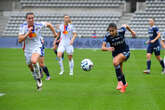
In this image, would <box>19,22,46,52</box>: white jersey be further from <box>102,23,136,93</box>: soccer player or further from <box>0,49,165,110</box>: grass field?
<box>102,23,136,93</box>: soccer player

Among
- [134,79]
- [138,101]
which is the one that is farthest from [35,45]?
[134,79]

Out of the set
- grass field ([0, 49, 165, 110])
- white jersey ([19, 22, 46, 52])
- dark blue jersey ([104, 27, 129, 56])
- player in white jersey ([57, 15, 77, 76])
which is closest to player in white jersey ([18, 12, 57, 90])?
white jersey ([19, 22, 46, 52])

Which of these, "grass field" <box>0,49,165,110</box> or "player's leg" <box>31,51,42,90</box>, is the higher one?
"player's leg" <box>31,51,42,90</box>

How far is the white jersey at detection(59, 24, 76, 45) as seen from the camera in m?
13.3

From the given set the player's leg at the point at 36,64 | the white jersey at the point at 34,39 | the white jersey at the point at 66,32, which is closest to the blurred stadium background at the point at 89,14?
the white jersey at the point at 66,32

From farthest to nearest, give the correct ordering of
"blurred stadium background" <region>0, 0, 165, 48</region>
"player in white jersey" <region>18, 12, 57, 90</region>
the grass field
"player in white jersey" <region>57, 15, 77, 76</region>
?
"blurred stadium background" <region>0, 0, 165, 48</region>, "player in white jersey" <region>57, 15, 77, 76</region>, "player in white jersey" <region>18, 12, 57, 90</region>, the grass field

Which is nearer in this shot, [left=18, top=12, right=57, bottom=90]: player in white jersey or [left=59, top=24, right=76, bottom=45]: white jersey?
[left=18, top=12, right=57, bottom=90]: player in white jersey

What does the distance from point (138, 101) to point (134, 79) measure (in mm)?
3838

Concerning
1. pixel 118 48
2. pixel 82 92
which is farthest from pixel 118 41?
pixel 82 92

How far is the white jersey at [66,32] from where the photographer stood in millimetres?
13320

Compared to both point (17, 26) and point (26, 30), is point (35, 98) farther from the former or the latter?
point (17, 26)

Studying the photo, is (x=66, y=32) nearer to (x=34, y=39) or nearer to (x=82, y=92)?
(x=34, y=39)

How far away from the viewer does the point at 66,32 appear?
43.9 ft

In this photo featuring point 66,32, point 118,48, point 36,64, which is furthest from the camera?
point 66,32
